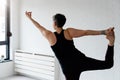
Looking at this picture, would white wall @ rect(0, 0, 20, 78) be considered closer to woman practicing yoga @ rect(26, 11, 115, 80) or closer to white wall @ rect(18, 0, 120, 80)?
white wall @ rect(18, 0, 120, 80)

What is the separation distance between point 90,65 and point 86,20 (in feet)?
6.98

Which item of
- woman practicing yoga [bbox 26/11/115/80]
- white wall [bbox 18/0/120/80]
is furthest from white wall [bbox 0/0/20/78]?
woman practicing yoga [bbox 26/11/115/80]

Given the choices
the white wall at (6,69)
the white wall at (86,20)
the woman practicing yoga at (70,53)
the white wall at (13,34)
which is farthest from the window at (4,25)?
the woman practicing yoga at (70,53)

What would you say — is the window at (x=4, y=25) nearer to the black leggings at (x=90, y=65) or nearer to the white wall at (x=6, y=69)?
the white wall at (x=6, y=69)

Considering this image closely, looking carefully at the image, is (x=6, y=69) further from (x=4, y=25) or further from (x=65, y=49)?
(x=65, y=49)

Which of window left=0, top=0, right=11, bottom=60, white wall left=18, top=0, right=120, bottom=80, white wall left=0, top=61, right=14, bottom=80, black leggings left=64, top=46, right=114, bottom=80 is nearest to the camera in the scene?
black leggings left=64, top=46, right=114, bottom=80

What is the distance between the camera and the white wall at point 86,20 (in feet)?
11.6

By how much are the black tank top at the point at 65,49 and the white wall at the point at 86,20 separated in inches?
74.6

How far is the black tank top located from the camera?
5.72ft

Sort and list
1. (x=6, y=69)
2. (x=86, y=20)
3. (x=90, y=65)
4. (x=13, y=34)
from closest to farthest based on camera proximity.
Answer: (x=90, y=65)
(x=86, y=20)
(x=6, y=69)
(x=13, y=34)

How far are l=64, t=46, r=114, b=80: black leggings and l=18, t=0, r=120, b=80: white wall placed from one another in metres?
1.84

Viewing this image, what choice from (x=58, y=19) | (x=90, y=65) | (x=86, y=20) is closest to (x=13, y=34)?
(x=86, y=20)

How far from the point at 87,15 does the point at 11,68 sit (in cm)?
209

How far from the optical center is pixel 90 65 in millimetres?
1744
